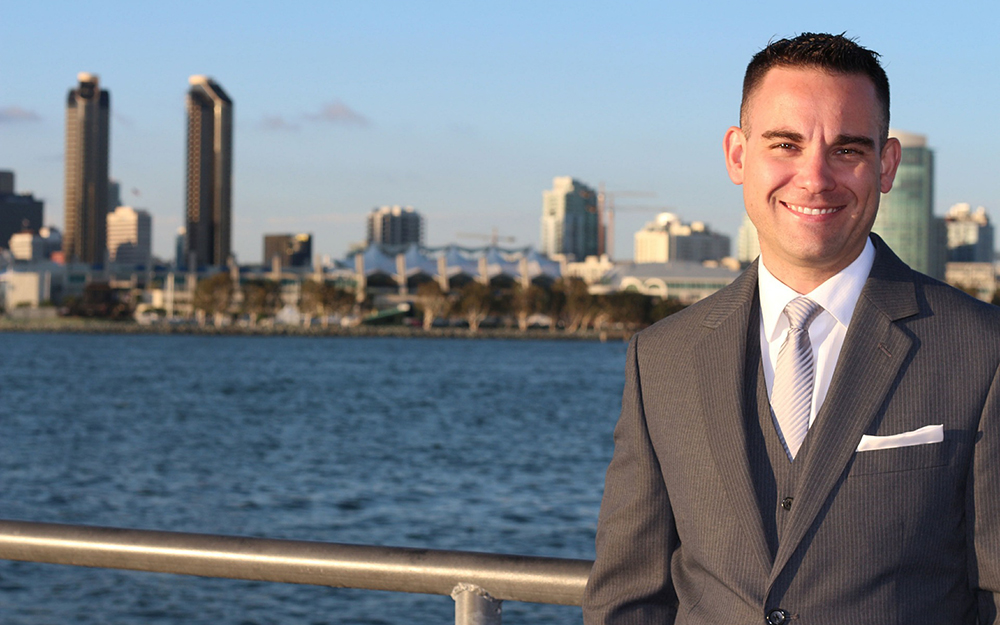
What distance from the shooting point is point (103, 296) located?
433 ft

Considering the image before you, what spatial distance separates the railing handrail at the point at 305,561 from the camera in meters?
1.77

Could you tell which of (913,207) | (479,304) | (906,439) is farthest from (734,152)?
(913,207)

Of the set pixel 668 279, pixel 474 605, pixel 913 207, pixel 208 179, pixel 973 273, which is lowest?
pixel 474 605

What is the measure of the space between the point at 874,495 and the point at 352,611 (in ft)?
30.1

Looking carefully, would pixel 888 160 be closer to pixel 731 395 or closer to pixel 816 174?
pixel 816 174

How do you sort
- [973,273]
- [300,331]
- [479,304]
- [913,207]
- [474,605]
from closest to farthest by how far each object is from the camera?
[474,605]
[913,207]
[479,304]
[300,331]
[973,273]

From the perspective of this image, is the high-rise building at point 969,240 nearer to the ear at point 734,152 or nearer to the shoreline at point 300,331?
the shoreline at point 300,331

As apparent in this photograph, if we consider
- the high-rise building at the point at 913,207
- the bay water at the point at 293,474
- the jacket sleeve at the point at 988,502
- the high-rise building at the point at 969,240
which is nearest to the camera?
the jacket sleeve at the point at 988,502

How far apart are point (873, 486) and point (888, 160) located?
475mm

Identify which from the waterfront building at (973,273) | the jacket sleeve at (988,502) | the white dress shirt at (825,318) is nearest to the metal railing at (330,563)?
the white dress shirt at (825,318)

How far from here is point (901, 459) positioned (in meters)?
1.48

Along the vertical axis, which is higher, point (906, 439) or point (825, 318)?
point (825, 318)

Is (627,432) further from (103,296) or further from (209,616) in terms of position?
(103,296)

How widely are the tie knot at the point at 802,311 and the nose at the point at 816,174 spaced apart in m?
0.15
